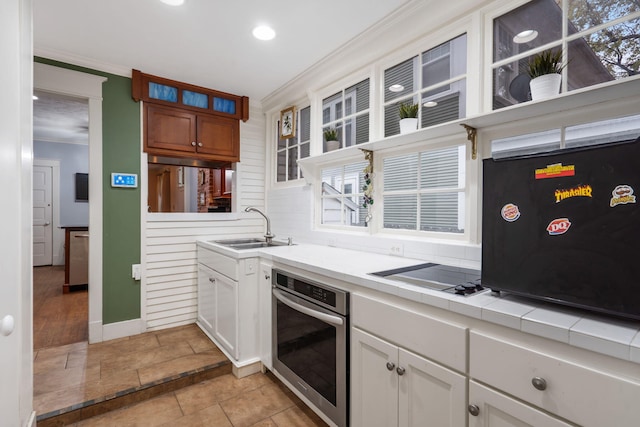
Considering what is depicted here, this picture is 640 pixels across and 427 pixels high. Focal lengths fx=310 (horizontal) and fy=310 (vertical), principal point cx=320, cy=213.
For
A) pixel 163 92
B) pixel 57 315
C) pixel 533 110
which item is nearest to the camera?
pixel 533 110

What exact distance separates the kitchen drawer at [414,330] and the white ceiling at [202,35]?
1755 millimetres

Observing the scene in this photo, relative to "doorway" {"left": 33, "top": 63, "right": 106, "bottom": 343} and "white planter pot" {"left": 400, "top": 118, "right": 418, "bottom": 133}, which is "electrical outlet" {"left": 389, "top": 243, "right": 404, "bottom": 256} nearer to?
"white planter pot" {"left": 400, "top": 118, "right": 418, "bottom": 133}

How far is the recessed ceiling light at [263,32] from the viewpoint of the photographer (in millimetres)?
2111

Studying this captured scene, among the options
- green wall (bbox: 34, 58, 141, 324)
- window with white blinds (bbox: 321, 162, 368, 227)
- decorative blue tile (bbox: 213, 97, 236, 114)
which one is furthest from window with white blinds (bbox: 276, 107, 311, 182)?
green wall (bbox: 34, 58, 141, 324)

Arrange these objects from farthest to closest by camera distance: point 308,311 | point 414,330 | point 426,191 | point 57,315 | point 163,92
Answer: point 57,315
point 163,92
point 426,191
point 308,311
point 414,330

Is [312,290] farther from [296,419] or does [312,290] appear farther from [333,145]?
[333,145]

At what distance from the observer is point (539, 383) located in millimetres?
894

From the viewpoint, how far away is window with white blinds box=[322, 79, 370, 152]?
245 centimetres

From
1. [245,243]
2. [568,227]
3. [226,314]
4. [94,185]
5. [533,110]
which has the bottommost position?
[226,314]

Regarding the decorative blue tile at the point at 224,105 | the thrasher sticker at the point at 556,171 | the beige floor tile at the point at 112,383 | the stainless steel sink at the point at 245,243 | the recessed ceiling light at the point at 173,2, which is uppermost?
the recessed ceiling light at the point at 173,2

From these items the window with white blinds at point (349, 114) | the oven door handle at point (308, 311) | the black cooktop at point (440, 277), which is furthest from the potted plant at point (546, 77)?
the oven door handle at point (308, 311)

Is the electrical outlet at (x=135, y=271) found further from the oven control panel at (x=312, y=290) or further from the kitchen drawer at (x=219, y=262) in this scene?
the oven control panel at (x=312, y=290)

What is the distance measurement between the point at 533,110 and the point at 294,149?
7.39 ft

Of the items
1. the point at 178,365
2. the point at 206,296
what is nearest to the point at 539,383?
the point at 178,365
